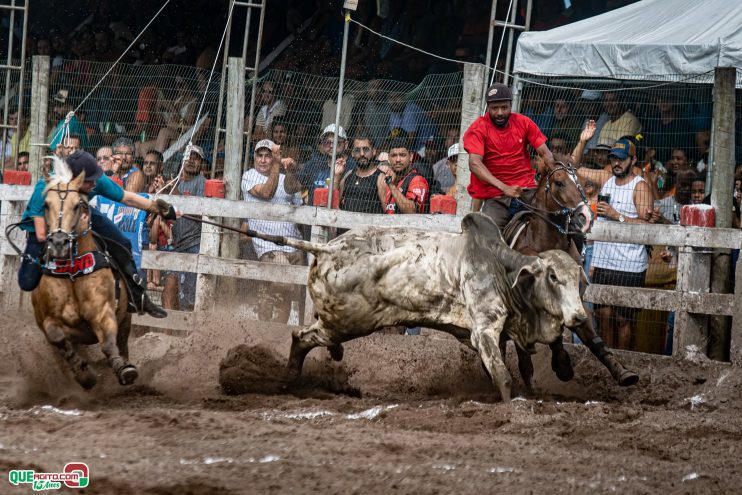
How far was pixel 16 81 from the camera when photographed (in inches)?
563

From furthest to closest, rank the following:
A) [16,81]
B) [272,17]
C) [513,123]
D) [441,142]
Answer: [272,17]
[16,81]
[441,142]
[513,123]

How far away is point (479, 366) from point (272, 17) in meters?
9.88

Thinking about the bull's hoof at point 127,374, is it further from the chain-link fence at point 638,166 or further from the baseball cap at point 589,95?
the baseball cap at point 589,95

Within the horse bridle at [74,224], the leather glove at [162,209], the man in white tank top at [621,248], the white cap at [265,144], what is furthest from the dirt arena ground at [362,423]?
the white cap at [265,144]

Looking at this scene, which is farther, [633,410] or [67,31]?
[67,31]

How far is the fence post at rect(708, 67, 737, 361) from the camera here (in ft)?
32.6

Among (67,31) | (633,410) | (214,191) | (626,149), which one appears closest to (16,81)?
(214,191)

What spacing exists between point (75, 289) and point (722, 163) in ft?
19.5

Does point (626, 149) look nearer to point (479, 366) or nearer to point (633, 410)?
point (479, 366)

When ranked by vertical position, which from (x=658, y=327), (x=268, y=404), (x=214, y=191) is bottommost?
(x=268, y=404)

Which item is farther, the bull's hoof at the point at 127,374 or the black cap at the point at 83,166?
the black cap at the point at 83,166

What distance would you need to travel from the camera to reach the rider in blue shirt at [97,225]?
334 inches

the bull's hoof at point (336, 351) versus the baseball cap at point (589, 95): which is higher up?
the baseball cap at point (589, 95)

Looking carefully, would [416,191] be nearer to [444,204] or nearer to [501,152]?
[444,204]
